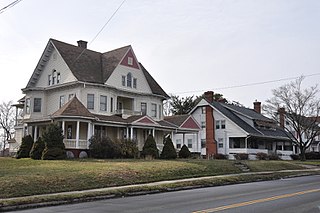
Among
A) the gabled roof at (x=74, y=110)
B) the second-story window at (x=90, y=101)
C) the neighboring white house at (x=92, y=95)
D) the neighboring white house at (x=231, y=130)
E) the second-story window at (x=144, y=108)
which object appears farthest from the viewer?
the neighboring white house at (x=231, y=130)

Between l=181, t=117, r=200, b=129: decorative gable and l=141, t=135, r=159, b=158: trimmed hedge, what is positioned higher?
l=181, t=117, r=200, b=129: decorative gable

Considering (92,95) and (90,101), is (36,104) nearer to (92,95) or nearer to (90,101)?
(90,101)

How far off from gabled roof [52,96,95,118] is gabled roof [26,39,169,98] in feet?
10.5

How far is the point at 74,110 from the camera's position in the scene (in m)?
33.5

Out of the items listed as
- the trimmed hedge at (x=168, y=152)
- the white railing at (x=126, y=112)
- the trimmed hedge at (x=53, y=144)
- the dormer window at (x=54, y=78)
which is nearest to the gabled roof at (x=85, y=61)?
the dormer window at (x=54, y=78)

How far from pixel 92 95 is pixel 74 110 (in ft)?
14.9

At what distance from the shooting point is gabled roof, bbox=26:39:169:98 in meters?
38.1

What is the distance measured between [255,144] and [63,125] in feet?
107

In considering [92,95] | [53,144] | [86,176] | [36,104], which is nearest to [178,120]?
[92,95]

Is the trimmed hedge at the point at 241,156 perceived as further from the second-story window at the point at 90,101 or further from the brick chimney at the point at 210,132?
the second-story window at the point at 90,101

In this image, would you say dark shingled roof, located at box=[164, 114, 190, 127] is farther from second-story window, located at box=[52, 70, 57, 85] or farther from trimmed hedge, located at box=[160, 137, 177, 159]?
second-story window, located at box=[52, 70, 57, 85]

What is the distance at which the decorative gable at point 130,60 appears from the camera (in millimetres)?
40719

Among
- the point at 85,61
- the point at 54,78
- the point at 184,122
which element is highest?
the point at 85,61

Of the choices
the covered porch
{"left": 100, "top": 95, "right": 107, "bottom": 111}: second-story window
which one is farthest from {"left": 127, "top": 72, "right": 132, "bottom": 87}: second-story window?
the covered porch
